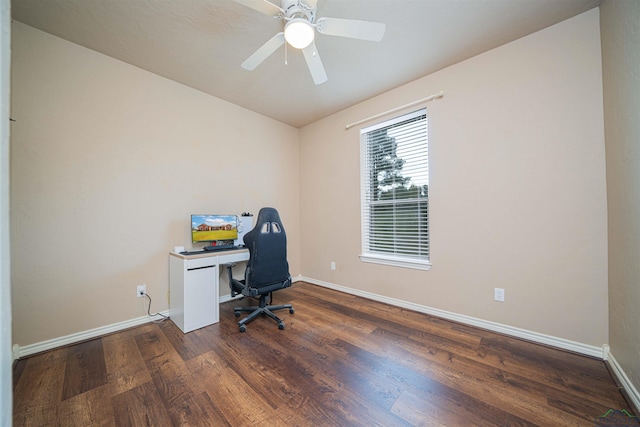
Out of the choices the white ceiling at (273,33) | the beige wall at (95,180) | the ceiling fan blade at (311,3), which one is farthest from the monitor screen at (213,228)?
the ceiling fan blade at (311,3)

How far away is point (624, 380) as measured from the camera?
1415 millimetres

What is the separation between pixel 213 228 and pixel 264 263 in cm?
95

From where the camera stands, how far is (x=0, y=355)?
2.15 feet

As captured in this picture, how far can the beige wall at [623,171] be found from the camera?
52.8 inches

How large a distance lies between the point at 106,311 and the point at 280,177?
8.40 feet

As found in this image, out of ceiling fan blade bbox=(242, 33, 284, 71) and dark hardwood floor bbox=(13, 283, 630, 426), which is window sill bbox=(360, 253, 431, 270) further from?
ceiling fan blade bbox=(242, 33, 284, 71)

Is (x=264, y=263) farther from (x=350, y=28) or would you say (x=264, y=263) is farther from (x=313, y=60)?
(x=350, y=28)

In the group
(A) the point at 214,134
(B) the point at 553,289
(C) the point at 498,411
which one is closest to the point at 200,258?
(A) the point at 214,134

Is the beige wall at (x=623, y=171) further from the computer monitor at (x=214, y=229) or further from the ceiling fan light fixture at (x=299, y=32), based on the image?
the computer monitor at (x=214, y=229)

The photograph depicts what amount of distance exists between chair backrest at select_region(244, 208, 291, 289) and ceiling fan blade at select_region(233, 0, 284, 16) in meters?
1.55

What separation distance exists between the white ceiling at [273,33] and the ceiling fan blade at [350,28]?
32 centimetres

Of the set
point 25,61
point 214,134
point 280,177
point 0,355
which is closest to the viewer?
point 0,355

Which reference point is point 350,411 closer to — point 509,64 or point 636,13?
point 636,13

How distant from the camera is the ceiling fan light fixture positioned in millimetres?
1494
